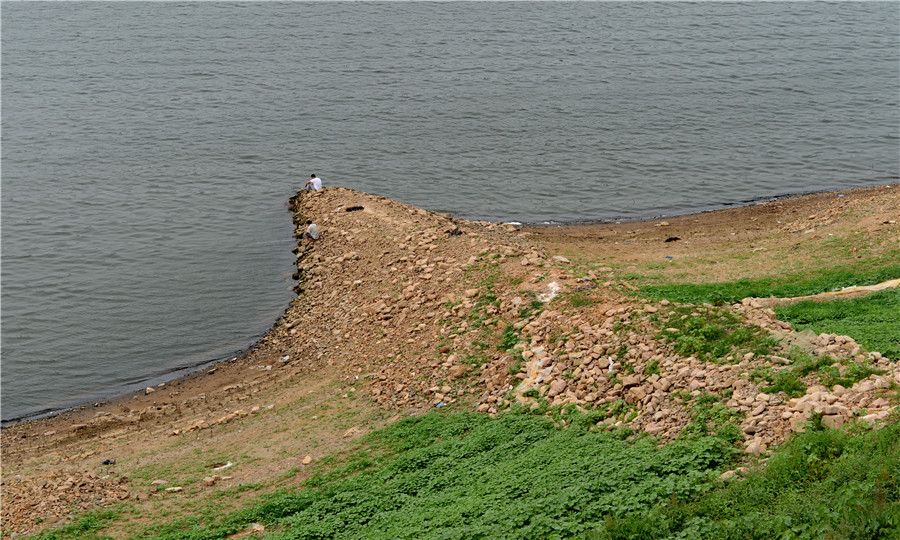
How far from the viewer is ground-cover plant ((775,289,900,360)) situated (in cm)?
1446

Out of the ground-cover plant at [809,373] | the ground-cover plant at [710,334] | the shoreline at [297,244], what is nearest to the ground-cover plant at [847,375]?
the ground-cover plant at [809,373]

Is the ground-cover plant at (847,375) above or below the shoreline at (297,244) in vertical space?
above

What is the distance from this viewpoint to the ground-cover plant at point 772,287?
20375mm

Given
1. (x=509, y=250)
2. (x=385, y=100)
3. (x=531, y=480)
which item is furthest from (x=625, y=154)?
(x=531, y=480)

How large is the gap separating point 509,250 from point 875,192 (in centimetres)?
2113

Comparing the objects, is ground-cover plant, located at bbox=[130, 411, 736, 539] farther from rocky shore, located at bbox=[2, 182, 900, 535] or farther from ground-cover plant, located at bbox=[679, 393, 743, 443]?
rocky shore, located at bbox=[2, 182, 900, 535]

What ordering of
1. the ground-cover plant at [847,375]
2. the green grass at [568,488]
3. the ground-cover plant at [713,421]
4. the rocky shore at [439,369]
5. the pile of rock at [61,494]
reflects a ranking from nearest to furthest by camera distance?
the green grass at [568,488]
the ground-cover plant at [713,421]
the ground-cover plant at [847,375]
the rocky shore at [439,369]
the pile of rock at [61,494]

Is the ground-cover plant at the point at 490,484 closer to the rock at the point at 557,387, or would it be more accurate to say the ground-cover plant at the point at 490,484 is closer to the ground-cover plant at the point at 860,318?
the rock at the point at 557,387

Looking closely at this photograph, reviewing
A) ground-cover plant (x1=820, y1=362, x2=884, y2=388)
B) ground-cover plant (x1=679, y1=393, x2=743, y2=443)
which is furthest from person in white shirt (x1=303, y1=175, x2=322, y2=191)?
ground-cover plant (x1=820, y1=362, x2=884, y2=388)

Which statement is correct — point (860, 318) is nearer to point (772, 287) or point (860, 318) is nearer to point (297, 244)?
point (772, 287)

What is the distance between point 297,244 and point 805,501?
2385cm

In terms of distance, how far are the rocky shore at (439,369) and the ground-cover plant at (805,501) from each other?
2.91 feet

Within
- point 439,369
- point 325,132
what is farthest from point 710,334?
point 325,132

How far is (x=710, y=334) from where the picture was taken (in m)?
15.3
